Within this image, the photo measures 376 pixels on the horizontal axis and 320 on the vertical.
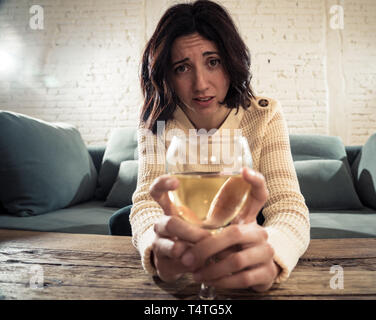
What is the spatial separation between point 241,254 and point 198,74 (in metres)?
0.72

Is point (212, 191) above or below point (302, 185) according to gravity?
above

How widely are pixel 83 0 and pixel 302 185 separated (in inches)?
128

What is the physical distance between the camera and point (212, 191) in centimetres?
40

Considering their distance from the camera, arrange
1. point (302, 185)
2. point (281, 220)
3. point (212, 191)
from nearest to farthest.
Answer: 1. point (212, 191)
2. point (281, 220)
3. point (302, 185)

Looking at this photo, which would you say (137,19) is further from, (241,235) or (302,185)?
(241,235)

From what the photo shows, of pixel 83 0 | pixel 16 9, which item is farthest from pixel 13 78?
pixel 83 0

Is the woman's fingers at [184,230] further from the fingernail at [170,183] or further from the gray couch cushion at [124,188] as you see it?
the gray couch cushion at [124,188]

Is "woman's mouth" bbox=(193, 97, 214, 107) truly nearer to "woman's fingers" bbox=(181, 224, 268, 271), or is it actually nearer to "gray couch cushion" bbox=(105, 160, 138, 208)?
"woman's fingers" bbox=(181, 224, 268, 271)

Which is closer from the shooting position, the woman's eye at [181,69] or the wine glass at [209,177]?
the wine glass at [209,177]

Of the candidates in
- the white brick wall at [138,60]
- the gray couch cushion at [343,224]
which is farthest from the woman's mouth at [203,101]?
the white brick wall at [138,60]

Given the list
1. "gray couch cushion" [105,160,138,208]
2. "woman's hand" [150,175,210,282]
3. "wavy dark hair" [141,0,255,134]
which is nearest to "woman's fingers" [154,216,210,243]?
"woman's hand" [150,175,210,282]

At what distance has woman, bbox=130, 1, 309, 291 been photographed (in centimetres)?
43

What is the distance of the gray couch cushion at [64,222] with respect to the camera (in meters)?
1.47

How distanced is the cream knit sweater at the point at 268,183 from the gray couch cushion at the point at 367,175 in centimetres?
129
